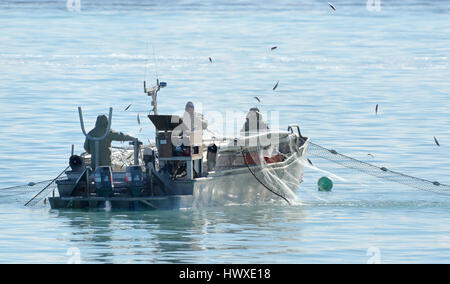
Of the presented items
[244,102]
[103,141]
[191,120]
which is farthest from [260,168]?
[244,102]

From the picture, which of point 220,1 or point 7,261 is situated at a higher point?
point 220,1

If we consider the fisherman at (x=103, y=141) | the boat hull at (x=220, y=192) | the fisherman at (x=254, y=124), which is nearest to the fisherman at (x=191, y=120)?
the boat hull at (x=220, y=192)

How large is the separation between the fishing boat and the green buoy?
377 centimetres

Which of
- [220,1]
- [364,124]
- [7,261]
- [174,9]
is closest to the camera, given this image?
[7,261]

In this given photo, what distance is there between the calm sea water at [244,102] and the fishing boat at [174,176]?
43cm

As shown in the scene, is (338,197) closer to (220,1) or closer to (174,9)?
(174,9)

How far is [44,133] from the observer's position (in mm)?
49906

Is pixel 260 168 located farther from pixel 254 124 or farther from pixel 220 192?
pixel 254 124

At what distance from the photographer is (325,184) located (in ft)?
121

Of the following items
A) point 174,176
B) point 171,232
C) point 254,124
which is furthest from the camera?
point 254,124

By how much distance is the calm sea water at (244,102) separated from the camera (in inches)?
1074

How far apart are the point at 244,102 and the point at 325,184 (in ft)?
74.1

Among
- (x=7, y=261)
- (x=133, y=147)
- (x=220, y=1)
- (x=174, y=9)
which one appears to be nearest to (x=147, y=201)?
A: (x=133, y=147)

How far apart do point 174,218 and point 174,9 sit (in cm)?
9114
